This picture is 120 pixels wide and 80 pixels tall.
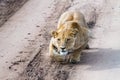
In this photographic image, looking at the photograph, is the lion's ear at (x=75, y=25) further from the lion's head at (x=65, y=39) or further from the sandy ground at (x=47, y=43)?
the sandy ground at (x=47, y=43)

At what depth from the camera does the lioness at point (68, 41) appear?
7.39 m

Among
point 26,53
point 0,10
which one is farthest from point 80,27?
point 0,10

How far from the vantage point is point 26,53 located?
336 inches

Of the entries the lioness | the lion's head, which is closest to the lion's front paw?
the lioness

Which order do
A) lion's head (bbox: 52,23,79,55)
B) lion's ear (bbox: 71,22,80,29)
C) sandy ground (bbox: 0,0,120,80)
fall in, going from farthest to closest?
lion's ear (bbox: 71,22,80,29) < sandy ground (bbox: 0,0,120,80) < lion's head (bbox: 52,23,79,55)

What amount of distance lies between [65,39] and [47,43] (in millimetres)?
1752

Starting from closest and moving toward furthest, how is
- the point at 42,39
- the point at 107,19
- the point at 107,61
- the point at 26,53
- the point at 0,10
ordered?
the point at 107,61
the point at 26,53
the point at 42,39
the point at 107,19
the point at 0,10

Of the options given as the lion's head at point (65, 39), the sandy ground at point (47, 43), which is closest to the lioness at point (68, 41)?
the lion's head at point (65, 39)

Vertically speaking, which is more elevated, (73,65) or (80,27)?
(80,27)

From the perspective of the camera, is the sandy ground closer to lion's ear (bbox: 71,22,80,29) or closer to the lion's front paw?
the lion's front paw

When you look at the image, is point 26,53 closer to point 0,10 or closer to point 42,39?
point 42,39

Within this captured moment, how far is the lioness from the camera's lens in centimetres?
739

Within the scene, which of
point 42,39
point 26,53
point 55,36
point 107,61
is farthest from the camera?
point 42,39

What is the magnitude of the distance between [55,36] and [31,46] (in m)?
1.54
